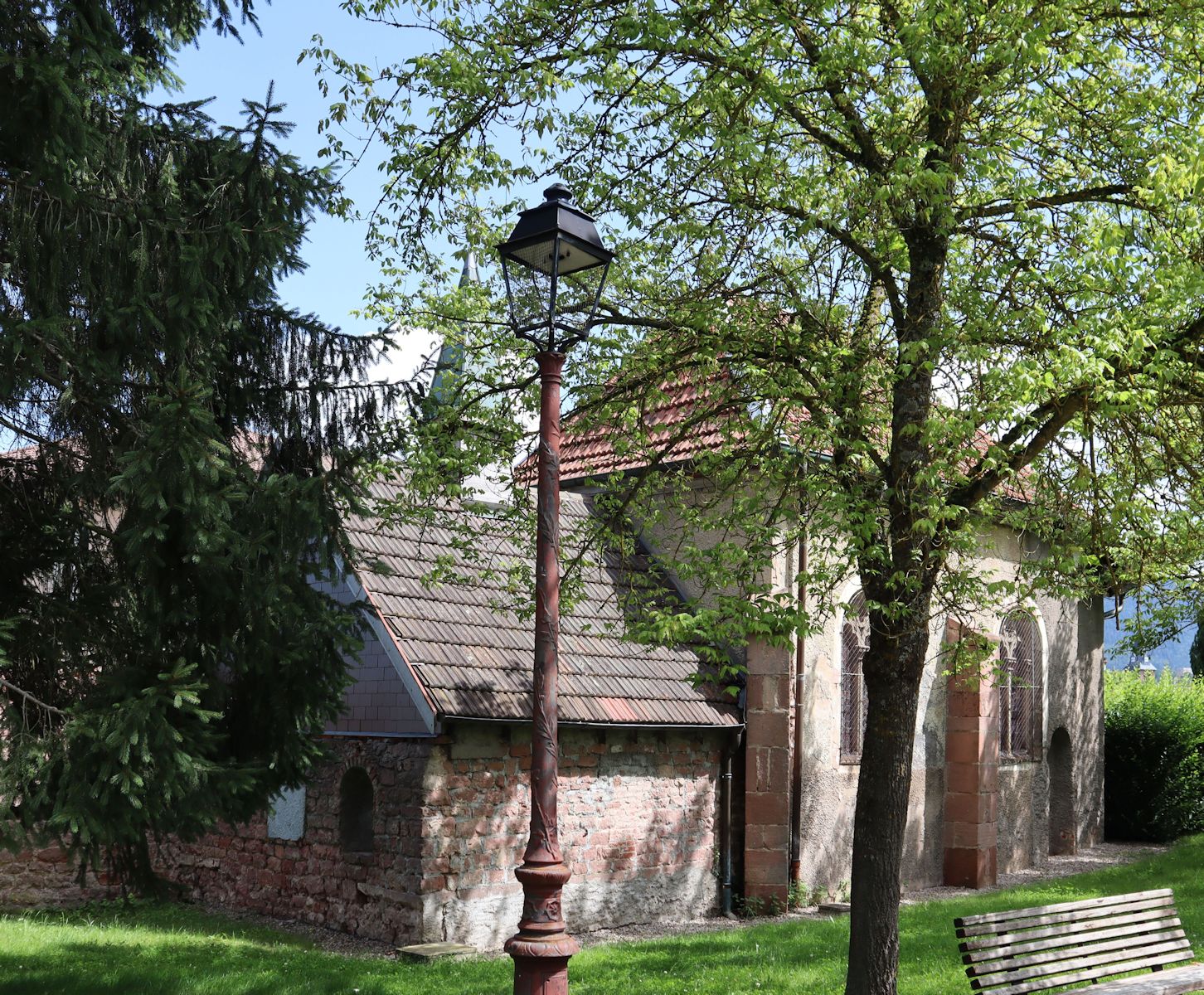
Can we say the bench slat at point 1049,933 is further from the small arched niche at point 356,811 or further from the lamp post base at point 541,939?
the small arched niche at point 356,811

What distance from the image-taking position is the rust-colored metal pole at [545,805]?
19.6 ft

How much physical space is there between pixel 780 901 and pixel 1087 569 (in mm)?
5786

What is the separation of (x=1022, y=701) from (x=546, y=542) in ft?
55.3

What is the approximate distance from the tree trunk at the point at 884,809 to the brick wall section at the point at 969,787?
9121mm

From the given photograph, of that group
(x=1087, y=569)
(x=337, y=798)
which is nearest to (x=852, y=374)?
(x=1087, y=569)

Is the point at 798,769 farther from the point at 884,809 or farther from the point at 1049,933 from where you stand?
the point at 1049,933

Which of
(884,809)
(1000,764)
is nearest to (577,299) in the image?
(884,809)

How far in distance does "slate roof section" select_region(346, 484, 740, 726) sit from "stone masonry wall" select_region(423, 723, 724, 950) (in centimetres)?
36

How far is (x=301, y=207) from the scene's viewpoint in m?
8.52

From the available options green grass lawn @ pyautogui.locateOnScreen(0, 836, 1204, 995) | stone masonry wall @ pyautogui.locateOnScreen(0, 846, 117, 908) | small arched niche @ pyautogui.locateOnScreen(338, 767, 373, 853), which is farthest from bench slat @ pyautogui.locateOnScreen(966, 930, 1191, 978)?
stone masonry wall @ pyautogui.locateOnScreen(0, 846, 117, 908)

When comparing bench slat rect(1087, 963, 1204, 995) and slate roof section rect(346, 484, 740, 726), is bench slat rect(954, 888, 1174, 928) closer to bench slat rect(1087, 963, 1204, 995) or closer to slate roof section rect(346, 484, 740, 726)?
bench slat rect(1087, 963, 1204, 995)

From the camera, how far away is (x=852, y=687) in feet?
54.5

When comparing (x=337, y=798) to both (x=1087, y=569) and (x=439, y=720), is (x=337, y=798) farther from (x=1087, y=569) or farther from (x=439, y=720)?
(x=1087, y=569)

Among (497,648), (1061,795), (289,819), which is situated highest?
(497,648)
